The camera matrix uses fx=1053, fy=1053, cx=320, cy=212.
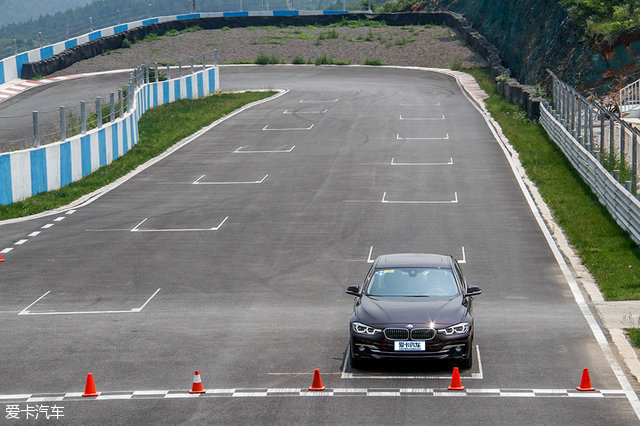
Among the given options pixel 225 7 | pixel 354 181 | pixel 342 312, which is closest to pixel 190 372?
pixel 342 312

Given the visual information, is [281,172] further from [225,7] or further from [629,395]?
[225,7]

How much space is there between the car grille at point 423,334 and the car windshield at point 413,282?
1.27m

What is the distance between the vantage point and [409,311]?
14492mm

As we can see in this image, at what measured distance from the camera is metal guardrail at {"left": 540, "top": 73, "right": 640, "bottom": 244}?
23.7 metres

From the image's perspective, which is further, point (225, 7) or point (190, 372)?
point (225, 7)

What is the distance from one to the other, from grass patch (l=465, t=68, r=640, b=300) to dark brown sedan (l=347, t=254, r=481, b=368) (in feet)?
15.4

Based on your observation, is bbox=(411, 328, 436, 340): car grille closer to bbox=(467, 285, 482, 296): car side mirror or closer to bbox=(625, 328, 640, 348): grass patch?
bbox=(467, 285, 482, 296): car side mirror

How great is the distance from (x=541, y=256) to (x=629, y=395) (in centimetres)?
927

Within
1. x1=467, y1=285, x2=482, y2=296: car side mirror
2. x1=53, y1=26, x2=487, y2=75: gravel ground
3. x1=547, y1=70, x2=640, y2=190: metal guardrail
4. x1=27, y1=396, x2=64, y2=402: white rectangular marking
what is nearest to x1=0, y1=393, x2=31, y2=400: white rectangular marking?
x1=27, y1=396, x2=64, y2=402: white rectangular marking

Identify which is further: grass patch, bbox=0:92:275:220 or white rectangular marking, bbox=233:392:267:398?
grass patch, bbox=0:92:275:220

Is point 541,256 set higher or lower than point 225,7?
lower

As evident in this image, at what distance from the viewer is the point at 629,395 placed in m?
13.1

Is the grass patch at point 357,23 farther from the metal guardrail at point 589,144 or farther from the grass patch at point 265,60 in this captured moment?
the metal guardrail at point 589,144

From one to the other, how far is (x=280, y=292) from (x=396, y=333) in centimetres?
578
